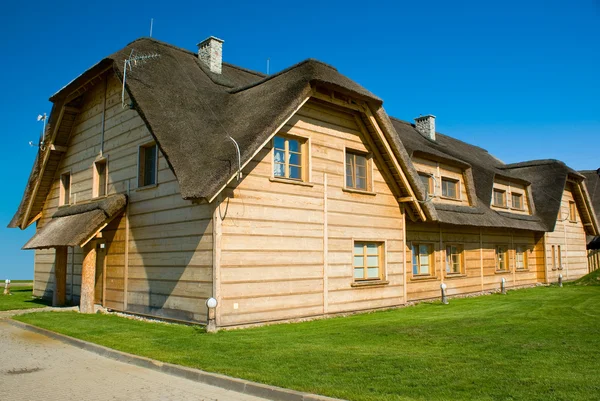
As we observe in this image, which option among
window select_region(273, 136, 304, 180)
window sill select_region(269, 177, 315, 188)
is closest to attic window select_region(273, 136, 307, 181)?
window select_region(273, 136, 304, 180)

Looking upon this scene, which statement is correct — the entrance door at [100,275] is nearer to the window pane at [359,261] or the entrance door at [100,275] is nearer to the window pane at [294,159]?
the window pane at [294,159]

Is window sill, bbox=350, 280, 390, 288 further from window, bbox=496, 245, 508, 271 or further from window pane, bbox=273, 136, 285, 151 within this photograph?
window, bbox=496, 245, 508, 271

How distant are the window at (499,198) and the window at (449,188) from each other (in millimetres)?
3548

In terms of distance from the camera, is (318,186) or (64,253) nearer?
(318,186)

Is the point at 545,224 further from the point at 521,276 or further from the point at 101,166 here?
the point at 101,166

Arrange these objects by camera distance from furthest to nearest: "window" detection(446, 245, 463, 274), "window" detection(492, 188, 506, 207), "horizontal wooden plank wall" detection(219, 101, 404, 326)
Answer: "window" detection(492, 188, 506, 207)
"window" detection(446, 245, 463, 274)
"horizontal wooden plank wall" detection(219, 101, 404, 326)

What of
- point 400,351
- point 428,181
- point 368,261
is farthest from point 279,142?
point 428,181

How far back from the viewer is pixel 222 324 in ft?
36.1

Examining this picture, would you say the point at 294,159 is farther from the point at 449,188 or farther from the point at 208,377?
the point at 449,188

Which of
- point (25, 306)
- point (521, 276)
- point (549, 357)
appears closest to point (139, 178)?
point (25, 306)

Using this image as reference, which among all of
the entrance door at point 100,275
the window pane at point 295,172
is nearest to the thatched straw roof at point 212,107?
the window pane at point 295,172

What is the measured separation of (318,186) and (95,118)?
8.53 meters

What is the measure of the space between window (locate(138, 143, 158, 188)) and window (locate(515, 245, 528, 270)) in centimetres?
1794

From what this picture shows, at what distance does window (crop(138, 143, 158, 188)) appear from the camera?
1411 centimetres
